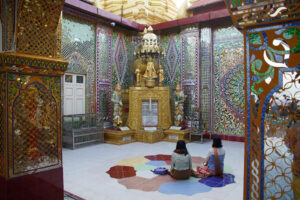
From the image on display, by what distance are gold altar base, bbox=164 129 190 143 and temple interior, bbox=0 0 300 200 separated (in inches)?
1.5

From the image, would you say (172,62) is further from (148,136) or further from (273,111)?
(273,111)

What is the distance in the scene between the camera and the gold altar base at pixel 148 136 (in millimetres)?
7948

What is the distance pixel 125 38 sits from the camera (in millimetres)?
9695

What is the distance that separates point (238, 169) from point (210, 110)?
3.92 metres

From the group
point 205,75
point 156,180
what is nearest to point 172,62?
point 205,75

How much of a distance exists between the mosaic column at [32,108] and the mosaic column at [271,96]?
2.22 m

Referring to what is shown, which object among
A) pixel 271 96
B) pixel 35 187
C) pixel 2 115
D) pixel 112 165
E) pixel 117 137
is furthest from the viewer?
pixel 117 137

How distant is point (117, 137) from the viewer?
770 centimetres

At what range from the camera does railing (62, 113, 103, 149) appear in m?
6.99

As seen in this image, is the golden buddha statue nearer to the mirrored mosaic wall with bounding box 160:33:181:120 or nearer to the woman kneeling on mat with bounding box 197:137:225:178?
the mirrored mosaic wall with bounding box 160:33:181:120

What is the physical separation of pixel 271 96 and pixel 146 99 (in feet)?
22.4

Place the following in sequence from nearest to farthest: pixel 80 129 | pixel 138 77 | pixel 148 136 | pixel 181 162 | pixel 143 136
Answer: pixel 181 162 < pixel 80 129 < pixel 148 136 < pixel 143 136 < pixel 138 77

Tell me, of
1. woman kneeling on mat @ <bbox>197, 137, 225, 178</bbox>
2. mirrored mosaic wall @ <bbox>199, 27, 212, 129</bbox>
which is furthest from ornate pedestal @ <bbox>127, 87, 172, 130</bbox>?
woman kneeling on mat @ <bbox>197, 137, 225, 178</bbox>

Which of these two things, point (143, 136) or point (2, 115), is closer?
point (2, 115)
